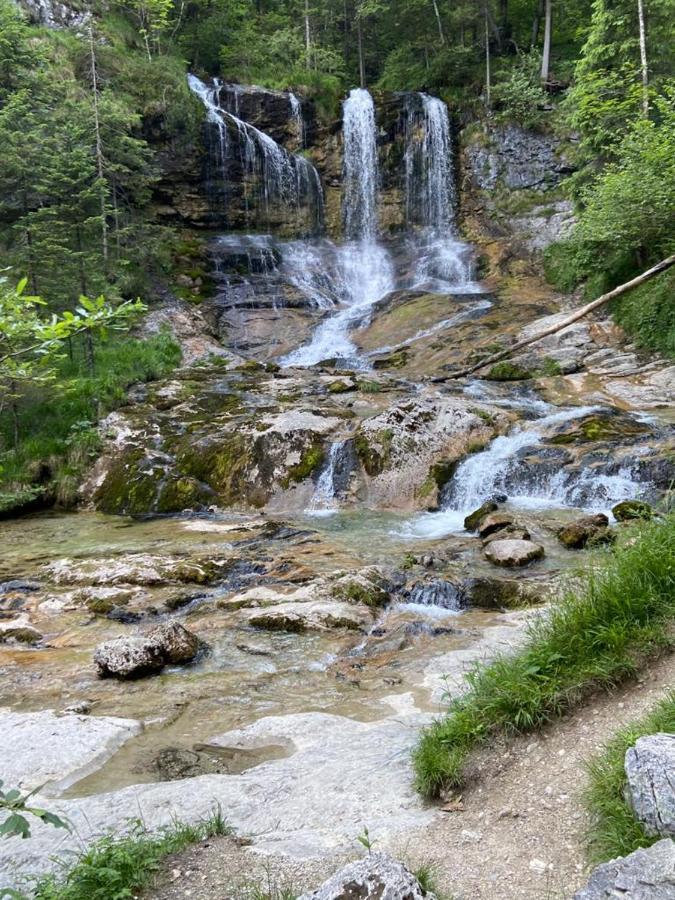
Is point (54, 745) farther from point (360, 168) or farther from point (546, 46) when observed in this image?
point (546, 46)

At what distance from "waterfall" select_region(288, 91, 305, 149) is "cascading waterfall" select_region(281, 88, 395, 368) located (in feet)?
7.04

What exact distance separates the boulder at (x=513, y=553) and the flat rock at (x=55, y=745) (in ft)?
16.2

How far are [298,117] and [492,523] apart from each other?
28482 mm

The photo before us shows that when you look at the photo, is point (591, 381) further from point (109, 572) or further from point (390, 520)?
point (109, 572)

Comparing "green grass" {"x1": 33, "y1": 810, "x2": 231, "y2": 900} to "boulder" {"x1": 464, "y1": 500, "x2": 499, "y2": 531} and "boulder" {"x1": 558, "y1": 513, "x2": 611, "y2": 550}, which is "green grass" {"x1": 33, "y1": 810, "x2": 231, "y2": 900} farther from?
"boulder" {"x1": 464, "y1": 500, "x2": 499, "y2": 531}

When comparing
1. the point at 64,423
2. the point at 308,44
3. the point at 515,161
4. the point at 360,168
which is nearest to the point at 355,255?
the point at 360,168

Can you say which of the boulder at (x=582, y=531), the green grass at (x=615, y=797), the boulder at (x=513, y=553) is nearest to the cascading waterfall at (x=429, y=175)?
the boulder at (x=582, y=531)

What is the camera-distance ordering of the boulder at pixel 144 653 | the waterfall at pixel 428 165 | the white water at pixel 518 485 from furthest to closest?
1. the waterfall at pixel 428 165
2. the white water at pixel 518 485
3. the boulder at pixel 144 653

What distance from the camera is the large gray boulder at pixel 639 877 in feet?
5.86

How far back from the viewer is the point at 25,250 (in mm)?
15055

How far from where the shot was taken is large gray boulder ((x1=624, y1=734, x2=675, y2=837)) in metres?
2.11

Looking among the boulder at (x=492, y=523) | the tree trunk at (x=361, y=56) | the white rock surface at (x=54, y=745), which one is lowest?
the white rock surface at (x=54, y=745)

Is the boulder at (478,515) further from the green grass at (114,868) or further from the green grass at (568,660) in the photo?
the green grass at (114,868)

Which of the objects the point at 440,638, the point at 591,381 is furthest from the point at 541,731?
the point at 591,381
